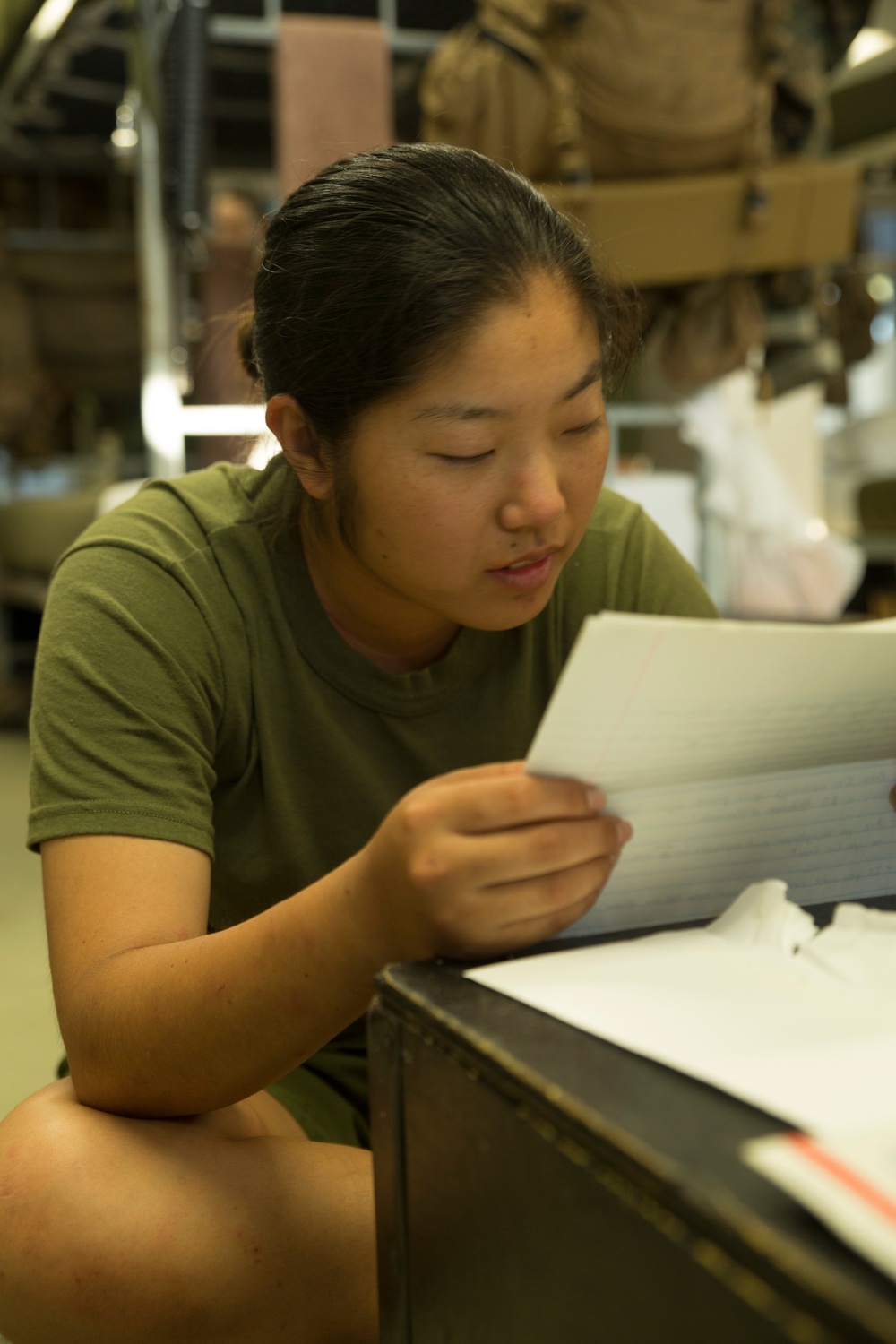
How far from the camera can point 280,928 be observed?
58 cm

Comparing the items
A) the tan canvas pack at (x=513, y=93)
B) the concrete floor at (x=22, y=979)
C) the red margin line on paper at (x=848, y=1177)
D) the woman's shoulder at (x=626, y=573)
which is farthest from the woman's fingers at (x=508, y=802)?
the tan canvas pack at (x=513, y=93)

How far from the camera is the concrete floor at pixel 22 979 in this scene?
1.42 meters

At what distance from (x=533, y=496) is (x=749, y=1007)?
33cm

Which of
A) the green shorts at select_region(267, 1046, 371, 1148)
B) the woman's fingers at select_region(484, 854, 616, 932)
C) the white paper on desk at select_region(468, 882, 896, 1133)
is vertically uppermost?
the woman's fingers at select_region(484, 854, 616, 932)

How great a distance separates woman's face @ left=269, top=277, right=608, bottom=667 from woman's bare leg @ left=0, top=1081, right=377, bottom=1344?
341 millimetres

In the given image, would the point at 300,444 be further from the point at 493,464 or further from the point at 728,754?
the point at 728,754

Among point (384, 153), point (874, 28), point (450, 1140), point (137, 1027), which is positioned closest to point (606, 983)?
point (450, 1140)

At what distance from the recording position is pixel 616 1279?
15.0 inches

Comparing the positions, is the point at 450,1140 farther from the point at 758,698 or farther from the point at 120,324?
the point at 120,324

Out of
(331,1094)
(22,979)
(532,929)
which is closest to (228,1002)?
(532,929)

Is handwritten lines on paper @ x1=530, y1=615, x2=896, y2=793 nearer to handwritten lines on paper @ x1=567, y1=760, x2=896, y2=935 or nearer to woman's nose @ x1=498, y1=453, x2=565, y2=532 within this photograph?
handwritten lines on paper @ x1=567, y1=760, x2=896, y2=935

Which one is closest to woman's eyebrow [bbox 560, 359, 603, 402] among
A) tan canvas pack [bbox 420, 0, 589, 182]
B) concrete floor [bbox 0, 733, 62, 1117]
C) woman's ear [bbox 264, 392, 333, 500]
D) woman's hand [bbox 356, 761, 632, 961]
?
woman's ear [bbox 264, 392, 333, 500]

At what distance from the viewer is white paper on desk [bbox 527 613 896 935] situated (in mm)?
470

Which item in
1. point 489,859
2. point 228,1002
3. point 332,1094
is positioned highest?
point 489,859
